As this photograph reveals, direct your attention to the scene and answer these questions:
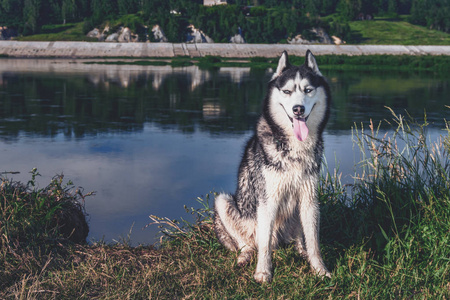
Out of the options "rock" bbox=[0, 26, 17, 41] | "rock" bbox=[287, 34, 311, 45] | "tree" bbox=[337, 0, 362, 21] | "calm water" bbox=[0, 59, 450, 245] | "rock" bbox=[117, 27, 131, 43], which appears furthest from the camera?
"tree" bbox=[337, 0, 362, 21]

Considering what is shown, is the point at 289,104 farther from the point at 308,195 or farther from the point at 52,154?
the point at 52,154

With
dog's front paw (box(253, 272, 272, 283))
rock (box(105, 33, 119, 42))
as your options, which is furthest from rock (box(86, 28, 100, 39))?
dog's front paw (box(253, 272, 272, 283))

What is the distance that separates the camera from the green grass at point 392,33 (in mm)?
70938

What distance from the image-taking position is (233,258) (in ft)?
18.7

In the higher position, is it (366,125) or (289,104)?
(289,104)

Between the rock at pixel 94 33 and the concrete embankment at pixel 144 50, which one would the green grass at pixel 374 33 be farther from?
the concrete embankment at pixel 144 50

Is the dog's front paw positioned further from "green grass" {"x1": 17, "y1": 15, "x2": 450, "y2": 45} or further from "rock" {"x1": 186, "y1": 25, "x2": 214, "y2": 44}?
"green grass" {"x1": 17, "y1": 15, "x2": 450, "y2": 45}

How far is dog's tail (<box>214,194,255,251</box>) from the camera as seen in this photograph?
5641 millimetres

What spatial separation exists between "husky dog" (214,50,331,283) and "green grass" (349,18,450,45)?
219 ft

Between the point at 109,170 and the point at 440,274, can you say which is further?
the point at 109,170

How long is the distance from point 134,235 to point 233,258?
1859 mm

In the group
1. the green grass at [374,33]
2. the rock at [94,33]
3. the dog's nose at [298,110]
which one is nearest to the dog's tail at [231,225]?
the dog's nose at [298,110]

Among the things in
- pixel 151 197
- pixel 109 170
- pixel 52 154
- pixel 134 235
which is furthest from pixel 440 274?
pixel 52 154

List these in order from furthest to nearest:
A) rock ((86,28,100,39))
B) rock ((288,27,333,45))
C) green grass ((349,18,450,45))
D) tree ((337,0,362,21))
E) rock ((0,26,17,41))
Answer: tree ((337,0,362,21)), green grass ((349,18,450,45)), rock ((0,26,17,41)), rock ((86,28,100,39)), rock ((288,27,333,45))
